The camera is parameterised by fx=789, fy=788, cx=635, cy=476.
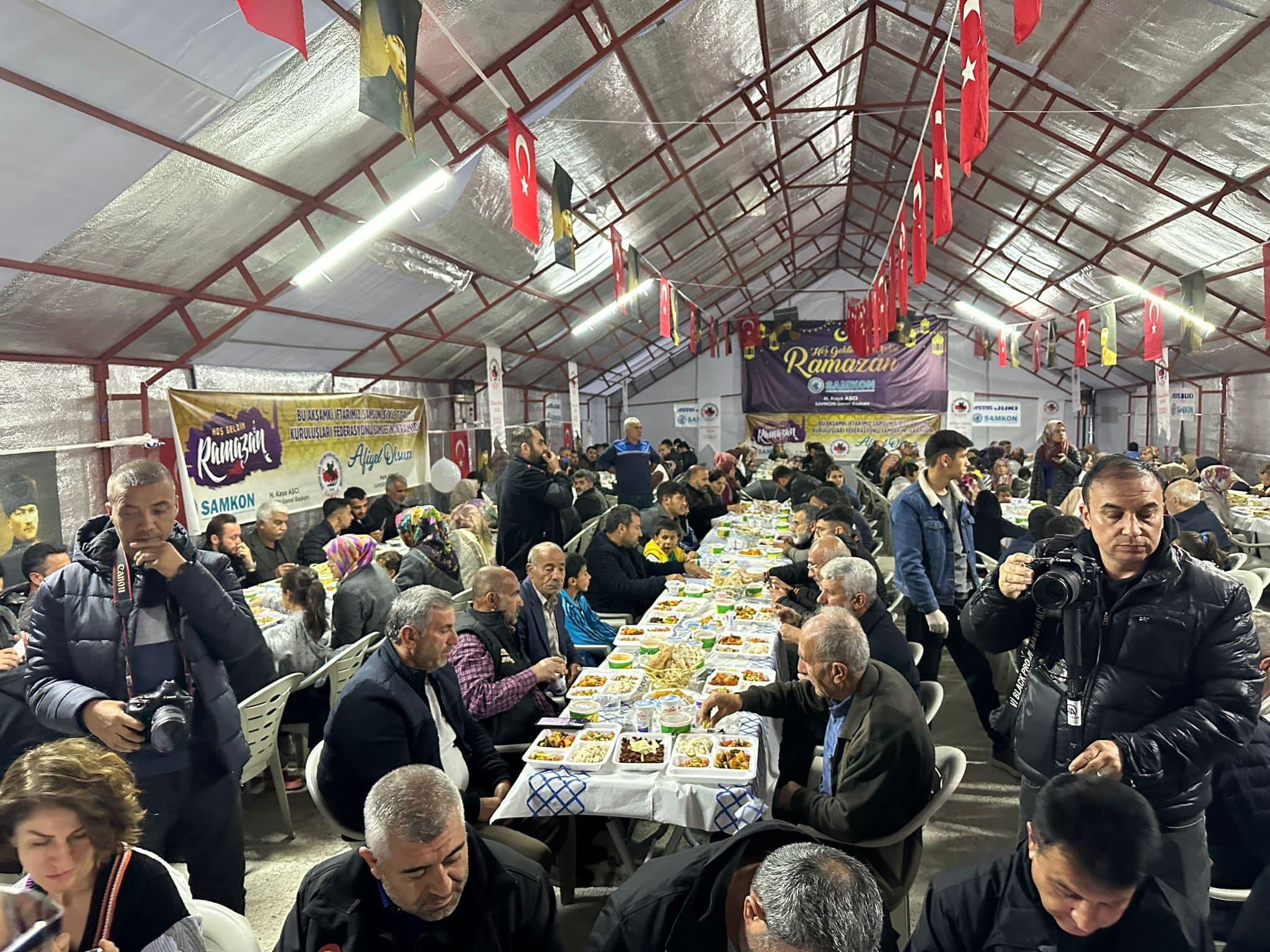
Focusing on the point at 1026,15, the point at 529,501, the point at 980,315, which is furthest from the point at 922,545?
the point at 980,315

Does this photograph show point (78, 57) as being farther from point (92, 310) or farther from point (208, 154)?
point (92, 310)

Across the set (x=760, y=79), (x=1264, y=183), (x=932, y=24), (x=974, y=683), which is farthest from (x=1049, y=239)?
(x=974, y=683)

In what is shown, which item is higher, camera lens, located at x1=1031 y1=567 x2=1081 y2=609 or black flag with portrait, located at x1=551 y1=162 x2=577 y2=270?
black flag with portrait, located at x1=551 y1=162 x2=577 y2=270

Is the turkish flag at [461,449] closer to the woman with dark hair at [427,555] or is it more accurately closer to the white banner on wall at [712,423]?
the white banner on wall at [712,423]

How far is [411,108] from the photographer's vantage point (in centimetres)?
335

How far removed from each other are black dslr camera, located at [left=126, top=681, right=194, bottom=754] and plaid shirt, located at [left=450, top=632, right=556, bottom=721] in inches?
47.2

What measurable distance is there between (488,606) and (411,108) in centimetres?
219

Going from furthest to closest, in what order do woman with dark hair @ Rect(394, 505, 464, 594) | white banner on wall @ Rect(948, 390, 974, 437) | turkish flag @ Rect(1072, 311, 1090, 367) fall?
1. white banner on wall @ Rect(948, 390, 974, 437)
2. turkish flag @ Rect(1072, 311, 1090, 367)
3. woman with dark hair @ Rect(394, 505, 464, 594)

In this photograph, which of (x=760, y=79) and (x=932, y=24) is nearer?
(x=932, y=24)

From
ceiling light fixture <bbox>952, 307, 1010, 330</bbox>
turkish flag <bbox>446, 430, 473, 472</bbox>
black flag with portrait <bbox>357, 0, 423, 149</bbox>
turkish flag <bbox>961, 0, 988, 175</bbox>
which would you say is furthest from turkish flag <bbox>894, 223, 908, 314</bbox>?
ceiling light fixture <bbox>952, 307, 1010, 330</bbox>

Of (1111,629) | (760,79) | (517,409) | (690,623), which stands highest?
(760,79)

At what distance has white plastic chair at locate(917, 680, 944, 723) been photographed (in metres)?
3.35

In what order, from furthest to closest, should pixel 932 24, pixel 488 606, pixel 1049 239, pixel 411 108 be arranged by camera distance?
pixel 1049 239
pixel 932 24
pixel 488 606
pixel 411 108

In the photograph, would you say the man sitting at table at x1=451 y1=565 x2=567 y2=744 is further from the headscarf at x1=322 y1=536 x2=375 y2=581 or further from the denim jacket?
the denim jacket
